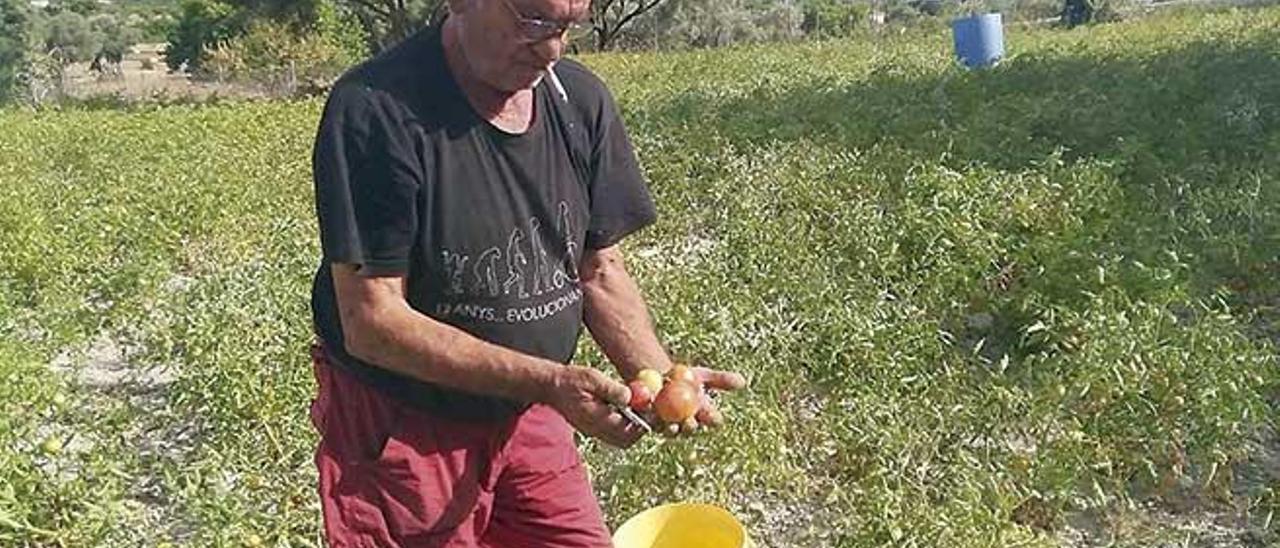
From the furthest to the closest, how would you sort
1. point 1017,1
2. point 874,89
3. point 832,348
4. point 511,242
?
point 1017,1
point 874,89
point 832,348
point 511,242

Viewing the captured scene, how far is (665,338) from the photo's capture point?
14.3ft

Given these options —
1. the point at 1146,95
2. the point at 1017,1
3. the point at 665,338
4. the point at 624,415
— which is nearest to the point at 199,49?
the point at 1017,1

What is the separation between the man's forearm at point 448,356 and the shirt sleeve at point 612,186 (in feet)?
1.30

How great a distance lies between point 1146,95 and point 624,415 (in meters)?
7.13

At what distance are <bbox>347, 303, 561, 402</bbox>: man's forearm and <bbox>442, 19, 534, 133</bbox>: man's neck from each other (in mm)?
318

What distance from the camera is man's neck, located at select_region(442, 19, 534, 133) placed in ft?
6.70

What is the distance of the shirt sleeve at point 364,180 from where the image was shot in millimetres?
1949

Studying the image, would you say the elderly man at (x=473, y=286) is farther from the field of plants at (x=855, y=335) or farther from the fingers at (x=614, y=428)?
the field of plants at (x=855, y=335)

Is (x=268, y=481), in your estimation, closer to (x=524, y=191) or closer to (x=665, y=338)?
(x=665, y=338)

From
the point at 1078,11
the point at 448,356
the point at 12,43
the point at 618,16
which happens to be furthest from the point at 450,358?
the point at 12,43

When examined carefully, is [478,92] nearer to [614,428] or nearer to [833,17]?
[614,428]

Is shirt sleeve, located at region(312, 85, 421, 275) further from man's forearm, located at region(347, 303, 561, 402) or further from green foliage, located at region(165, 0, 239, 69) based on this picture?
green foliage, located at region(165, 0, 239, 69)

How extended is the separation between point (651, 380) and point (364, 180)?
0.54m

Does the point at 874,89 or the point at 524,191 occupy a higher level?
the point at 524,191
